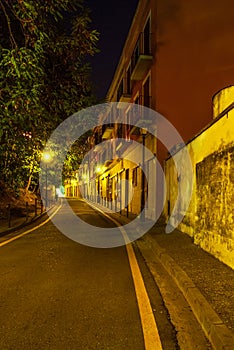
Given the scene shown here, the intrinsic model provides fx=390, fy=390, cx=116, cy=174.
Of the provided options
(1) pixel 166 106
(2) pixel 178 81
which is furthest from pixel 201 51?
(1) pixel 166 106

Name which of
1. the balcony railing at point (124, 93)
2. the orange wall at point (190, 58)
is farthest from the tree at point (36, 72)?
the balcony railing at point (124, 93)

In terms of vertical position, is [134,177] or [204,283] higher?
[134,177]

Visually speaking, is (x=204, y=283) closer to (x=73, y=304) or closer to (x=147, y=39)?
(x=73, y=304)

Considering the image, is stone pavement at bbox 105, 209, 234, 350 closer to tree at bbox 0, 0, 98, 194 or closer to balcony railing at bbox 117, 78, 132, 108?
tree at bbox 0, 0, 98, 194

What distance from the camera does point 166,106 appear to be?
63.6 ft

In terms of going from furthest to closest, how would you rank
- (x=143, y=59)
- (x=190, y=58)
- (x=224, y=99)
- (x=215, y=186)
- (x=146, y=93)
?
(x=146, y=93) < (x=143, y=59) < (x=190, y=58) < (x=224, y=99) < (x=215, y=186)

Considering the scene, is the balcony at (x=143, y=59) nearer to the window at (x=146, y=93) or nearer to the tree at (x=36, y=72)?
the window at (x=146, y=93)

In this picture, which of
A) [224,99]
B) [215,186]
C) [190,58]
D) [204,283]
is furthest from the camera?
[190,58]

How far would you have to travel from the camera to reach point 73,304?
5395 millimetres

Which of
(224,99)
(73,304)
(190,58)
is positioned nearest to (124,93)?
(190,58)

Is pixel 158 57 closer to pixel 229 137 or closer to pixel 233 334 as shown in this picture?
pixel 229 137

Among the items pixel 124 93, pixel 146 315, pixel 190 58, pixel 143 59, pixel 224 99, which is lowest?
pixel 146 315

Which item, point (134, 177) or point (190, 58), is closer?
point (190, 58)

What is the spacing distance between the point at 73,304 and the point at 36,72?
456cm
